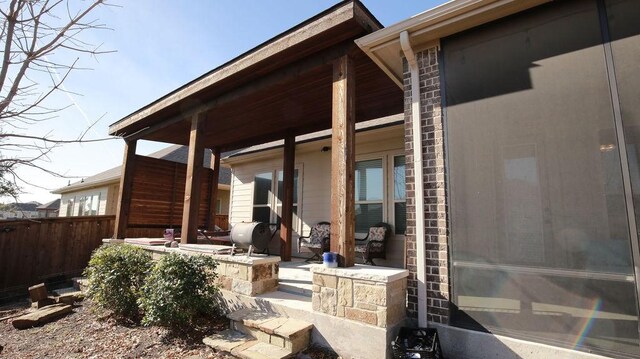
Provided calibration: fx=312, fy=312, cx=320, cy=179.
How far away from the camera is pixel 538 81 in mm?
2559

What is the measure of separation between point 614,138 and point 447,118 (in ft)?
3.90

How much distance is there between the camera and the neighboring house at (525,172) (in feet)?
7.22

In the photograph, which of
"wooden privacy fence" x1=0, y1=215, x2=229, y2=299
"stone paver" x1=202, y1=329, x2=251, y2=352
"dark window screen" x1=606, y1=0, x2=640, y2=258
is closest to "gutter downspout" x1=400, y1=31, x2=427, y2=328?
"dark window screen" x1=606, y1=0, x2=640, y2=258

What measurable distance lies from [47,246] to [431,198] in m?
7.87

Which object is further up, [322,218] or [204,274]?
[322,218]

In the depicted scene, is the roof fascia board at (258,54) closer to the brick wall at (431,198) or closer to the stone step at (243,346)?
the brick wall at (431,198)

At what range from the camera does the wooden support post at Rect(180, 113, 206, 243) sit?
4.96m

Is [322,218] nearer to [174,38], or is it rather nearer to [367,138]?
[367,138]

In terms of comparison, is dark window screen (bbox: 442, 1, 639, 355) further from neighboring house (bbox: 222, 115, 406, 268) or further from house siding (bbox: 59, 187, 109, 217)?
house siding (bbox: 59, 187, 109, 217)

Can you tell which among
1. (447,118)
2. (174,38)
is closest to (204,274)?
(174,38)

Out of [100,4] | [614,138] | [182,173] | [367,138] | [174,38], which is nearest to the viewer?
[100,4]

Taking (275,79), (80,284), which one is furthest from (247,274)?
(80,284)

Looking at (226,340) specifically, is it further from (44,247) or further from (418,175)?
(44,247)

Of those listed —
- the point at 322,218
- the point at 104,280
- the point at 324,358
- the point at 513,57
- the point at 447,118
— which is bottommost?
the point at 324,358
